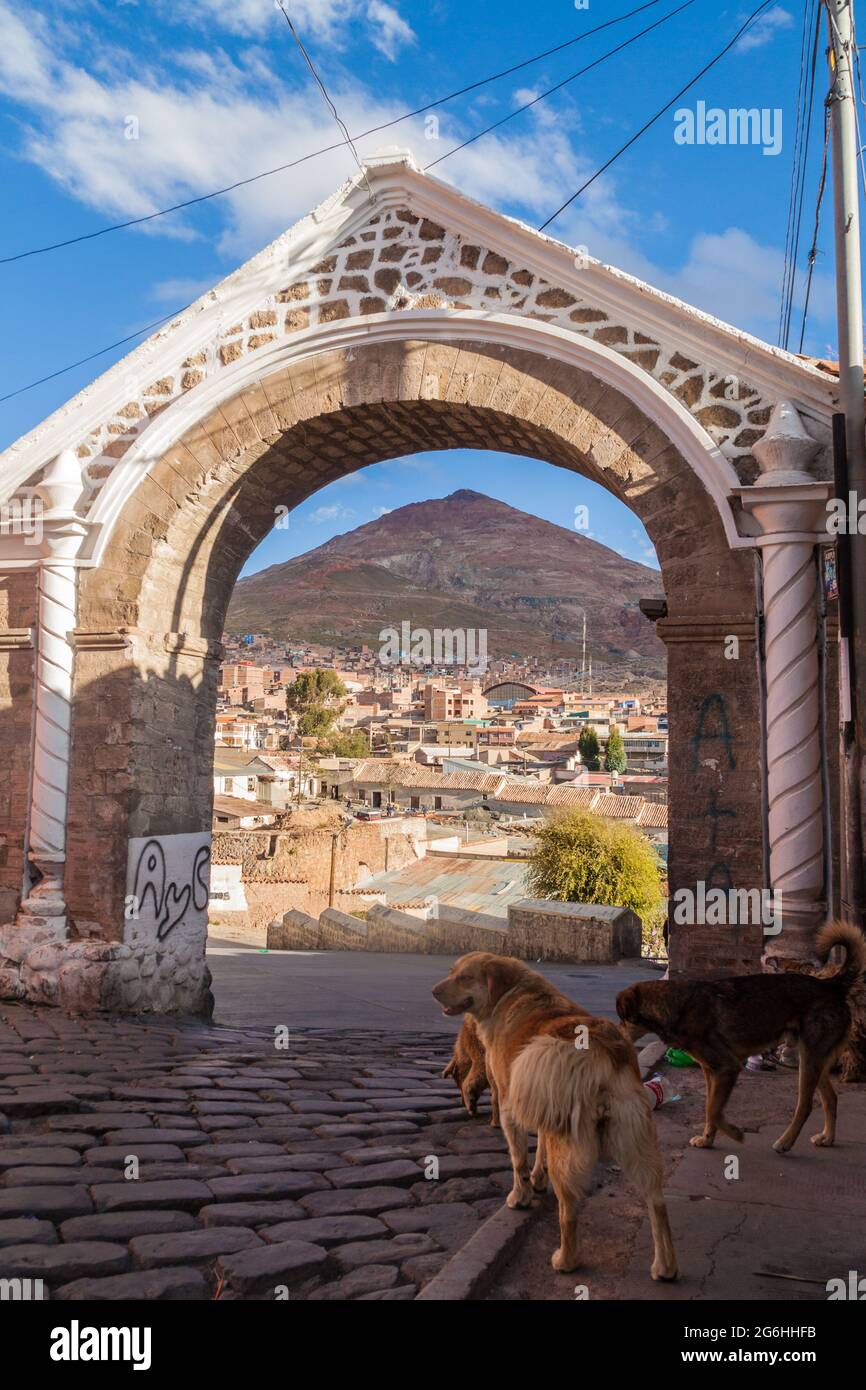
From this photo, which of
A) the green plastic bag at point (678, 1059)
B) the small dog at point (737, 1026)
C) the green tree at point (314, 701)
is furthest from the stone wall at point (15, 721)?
the green tree at point (314, 701)

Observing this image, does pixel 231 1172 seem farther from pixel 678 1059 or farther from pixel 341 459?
pixel 341 459

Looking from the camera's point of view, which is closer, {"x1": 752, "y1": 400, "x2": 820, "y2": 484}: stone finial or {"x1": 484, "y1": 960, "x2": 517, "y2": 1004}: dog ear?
{"x1": 484, "y1": 960, "x2": 517, "y2": 1004}: dog ear

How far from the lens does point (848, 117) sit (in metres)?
5.80

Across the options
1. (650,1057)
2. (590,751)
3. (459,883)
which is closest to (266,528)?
(650,1057)

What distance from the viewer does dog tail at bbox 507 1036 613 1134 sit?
2.89 meters


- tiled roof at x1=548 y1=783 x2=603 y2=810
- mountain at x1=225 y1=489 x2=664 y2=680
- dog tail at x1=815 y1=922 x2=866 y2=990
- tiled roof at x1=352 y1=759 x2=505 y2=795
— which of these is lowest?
dog tail at x1=815 y1=922 x2=866 y2=990

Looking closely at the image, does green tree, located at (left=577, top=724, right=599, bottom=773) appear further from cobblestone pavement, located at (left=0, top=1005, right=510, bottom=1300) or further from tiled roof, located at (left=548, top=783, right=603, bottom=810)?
cobblestone pavement, located at (left=0, top=1005, right=510, bottom=1300)

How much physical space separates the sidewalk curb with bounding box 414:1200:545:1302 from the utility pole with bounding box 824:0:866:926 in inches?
115

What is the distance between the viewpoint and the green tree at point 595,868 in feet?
64.1

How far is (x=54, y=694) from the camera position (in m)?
7.39

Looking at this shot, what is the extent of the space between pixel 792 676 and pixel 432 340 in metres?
3.44

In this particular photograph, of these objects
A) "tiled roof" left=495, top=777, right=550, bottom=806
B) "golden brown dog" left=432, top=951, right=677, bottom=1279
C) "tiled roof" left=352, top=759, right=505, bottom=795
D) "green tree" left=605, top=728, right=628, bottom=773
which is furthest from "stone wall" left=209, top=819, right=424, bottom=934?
A: "green tree" left=605, top=728, right=628, bottom=773

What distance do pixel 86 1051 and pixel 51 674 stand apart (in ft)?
9.29

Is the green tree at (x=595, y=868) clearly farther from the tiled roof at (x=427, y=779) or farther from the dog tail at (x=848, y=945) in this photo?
the tiled roof at (x=427, y=779)
